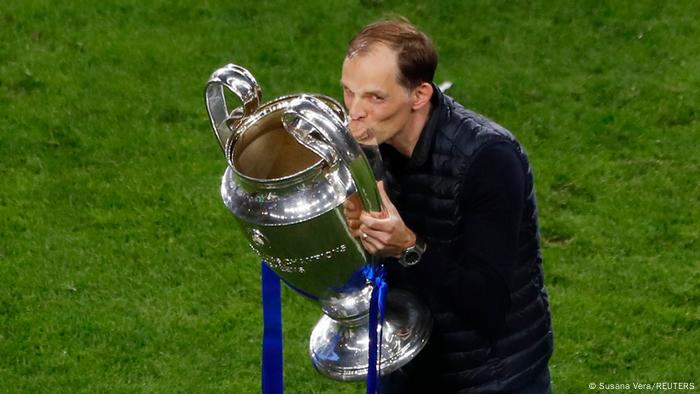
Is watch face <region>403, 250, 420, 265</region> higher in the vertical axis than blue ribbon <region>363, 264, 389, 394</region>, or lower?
higher

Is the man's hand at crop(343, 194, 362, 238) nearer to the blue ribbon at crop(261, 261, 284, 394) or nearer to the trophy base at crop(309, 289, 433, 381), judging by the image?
the trophy base at crop(309, 289, 433, 381)

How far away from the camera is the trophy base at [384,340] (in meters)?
3.15

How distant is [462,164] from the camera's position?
2994mm

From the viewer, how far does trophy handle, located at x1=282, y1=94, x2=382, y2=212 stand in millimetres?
2629

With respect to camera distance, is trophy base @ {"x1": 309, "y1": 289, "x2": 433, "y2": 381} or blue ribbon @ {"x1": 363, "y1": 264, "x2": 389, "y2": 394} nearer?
blue ribbon @ {"x1": 363, "y1": 264, "x2": 389, "y2": 394}

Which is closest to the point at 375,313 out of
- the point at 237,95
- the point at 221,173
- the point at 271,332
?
the point at 271,332

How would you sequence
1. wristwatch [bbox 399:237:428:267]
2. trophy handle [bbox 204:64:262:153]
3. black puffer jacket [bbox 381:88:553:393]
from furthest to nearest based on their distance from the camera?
trophy handle [bbox 204:64:262:153] → black puffer jacket [bbox 381:88:553:393] → wristwatch [bbox 399:237:428:267]

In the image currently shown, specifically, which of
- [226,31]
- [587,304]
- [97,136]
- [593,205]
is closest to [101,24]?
[226,31]

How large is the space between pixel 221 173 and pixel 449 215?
3.82m

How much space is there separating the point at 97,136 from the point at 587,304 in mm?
3084

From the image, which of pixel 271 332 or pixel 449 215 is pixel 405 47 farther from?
pixel 271 332

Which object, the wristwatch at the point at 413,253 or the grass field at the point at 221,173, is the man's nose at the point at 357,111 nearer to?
the wristwatch at the point at 413,253

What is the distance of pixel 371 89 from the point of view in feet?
9.52

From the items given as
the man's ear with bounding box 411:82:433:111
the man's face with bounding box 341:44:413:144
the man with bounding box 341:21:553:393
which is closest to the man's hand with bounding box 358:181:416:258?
the man with bounding box 341:21:553:393
